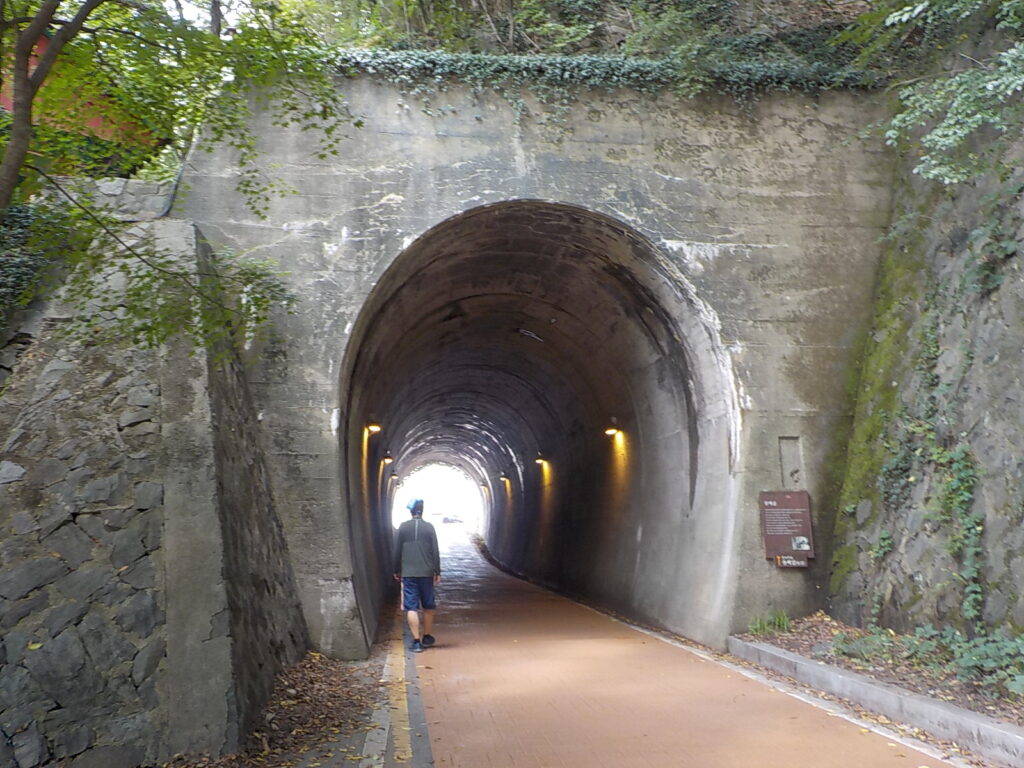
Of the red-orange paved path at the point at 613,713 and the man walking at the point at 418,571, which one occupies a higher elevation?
the man walking at the point at 418,571

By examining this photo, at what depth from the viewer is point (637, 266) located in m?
11.1

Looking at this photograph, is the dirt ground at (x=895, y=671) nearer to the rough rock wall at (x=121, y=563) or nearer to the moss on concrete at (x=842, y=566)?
the moss on concrete at (x=842, y=566)

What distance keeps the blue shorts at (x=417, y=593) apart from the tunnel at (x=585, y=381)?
1.79ft

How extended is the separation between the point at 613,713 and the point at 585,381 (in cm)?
985

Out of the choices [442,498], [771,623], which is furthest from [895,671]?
[442,498]

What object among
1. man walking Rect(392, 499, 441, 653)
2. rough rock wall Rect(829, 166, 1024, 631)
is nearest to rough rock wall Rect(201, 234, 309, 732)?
man walking Rect(392, 499, 441, 653)

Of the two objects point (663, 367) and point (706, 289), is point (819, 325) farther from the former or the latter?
point (663, 367)

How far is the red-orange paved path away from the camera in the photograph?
5.36 meters

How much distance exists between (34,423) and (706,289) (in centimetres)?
750

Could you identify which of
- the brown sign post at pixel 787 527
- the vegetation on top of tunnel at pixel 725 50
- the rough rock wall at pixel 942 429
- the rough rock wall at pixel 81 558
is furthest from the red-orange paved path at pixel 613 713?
the vegetation on top of tunnel at pixel 725 50

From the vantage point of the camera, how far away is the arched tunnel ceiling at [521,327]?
11.0 m

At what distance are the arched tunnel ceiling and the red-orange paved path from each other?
3903 mm

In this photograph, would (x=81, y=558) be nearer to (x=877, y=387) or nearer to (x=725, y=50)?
(x=877, y=387)

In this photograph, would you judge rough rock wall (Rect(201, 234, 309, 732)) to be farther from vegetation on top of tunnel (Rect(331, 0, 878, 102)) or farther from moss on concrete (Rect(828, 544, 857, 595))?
moss on concrete (Rect(828, 544, 857, 595))
